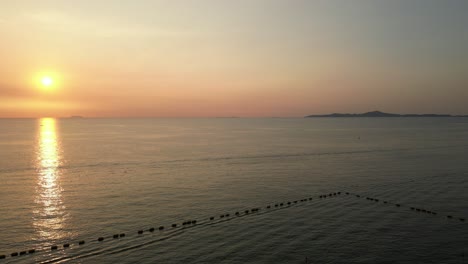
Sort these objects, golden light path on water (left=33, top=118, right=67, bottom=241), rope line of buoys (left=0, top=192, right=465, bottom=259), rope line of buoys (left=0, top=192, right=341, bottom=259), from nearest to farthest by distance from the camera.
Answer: rope line of buoys (left=0, top=192, right=341, bottom=259) < rope line of buoys (left=0, top=192, right=465, bottom=259) < golden light path on water (left=33, top=118, right=67, bottom=241)

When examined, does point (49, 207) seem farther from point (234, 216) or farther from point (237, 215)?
point (237, 215)

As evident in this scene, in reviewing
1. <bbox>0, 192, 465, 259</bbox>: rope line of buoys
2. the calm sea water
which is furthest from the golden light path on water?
<bbox>0, 192, 465, 259</bbox>: rope line of buoys

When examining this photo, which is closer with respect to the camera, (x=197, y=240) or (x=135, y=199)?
(x=197, y=240)

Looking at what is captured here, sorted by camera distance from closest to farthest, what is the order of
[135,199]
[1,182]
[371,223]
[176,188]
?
1. [371,223]
2. [135,199]
3. [176,188]
4. [1,182]

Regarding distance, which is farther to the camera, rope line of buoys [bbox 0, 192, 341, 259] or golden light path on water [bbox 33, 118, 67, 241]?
golden light path on water [bbox 33, 118, 67, 241]

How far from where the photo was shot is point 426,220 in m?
46.7

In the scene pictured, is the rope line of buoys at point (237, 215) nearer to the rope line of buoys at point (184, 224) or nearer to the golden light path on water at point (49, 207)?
the rope line of buoys at point (184, 224)

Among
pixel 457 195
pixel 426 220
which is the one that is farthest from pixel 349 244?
pixel 457 195

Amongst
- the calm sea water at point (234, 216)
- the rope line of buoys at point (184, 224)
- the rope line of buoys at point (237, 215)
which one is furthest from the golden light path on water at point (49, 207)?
the rope line of buoys at point (237, 215)

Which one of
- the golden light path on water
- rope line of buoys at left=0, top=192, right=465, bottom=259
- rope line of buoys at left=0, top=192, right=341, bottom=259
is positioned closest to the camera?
rope line of buoys at left=0, top=192, right=341, bottom=259

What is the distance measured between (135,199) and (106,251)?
21.6m

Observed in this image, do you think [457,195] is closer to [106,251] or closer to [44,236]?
[106,251]

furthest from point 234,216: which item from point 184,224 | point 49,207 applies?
point 49,207

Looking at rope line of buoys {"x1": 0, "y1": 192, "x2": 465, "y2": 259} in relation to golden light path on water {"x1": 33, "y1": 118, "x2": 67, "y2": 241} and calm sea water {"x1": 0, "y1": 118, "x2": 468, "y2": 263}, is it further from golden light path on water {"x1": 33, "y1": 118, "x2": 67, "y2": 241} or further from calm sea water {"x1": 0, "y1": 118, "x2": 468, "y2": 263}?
golden light path on water {"x1": 33, "y1": 118, "x2": 67, "y2": 241}
